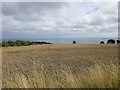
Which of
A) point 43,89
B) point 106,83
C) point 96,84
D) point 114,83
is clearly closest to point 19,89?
point 43,89

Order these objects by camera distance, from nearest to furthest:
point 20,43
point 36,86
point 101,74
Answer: point 36,86, point 101,74, point 20,43

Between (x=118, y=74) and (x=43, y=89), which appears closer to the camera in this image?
(x=43, y=89)

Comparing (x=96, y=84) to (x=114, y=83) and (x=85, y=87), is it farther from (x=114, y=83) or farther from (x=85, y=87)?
(x=114, y=83)

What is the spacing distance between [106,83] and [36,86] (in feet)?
6.07

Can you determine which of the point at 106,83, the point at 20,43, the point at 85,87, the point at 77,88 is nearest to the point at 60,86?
the point at 77,88

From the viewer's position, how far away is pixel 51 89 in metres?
2.87

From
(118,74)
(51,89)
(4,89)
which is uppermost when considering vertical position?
(118,74)

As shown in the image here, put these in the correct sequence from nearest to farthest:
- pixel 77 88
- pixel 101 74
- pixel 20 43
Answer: pixel 77 88 < pixel 101 74 < pixel 20 43

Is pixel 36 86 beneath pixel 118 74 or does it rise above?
beneath

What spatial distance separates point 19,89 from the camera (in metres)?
2.95

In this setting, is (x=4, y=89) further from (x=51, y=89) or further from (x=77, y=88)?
(x=77, y=88)

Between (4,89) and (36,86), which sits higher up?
(36,86)

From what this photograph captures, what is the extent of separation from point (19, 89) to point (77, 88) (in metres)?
1.51

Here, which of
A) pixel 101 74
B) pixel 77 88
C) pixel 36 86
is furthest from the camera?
pixel 101 74
